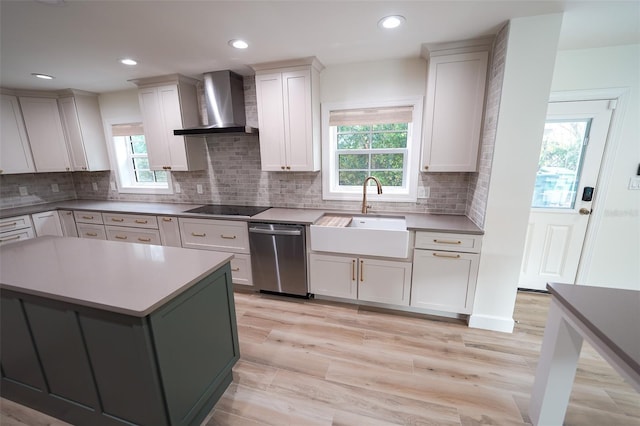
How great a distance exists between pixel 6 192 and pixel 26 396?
3403 mm

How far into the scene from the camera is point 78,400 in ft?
4.61

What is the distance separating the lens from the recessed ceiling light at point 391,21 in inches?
68.8

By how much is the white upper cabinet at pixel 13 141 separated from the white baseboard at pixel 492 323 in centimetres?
564

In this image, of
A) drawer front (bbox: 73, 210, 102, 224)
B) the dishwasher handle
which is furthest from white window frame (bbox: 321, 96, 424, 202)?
drawer front (bbox: 73, 210, 102, 224)

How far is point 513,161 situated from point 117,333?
272 centimetres

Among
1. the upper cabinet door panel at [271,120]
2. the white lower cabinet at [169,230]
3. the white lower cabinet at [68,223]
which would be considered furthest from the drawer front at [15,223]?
the upper cabinet door panel at [271,120]

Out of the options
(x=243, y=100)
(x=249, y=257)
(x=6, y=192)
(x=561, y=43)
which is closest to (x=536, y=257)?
(x=561, y=43)

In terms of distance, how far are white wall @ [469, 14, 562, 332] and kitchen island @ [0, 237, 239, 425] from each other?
2.08 meters

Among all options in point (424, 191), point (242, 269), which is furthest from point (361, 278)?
point (242, 269)

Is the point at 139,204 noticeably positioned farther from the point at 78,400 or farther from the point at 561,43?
the point at 561,43

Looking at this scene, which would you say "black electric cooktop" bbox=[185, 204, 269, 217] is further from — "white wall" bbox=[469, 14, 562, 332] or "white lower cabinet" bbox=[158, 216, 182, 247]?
"white wall" bbox=[469, 14, 562, 332]

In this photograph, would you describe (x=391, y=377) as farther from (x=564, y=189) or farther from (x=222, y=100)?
(x=222, y=100)

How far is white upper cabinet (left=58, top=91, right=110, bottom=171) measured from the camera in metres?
3.42

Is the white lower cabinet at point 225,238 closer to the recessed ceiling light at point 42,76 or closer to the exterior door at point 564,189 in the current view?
the recessed ceiling light at point 42,76
